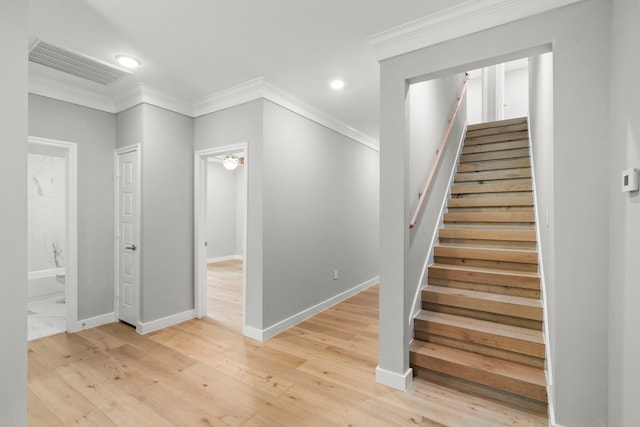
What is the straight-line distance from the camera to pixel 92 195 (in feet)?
11.8

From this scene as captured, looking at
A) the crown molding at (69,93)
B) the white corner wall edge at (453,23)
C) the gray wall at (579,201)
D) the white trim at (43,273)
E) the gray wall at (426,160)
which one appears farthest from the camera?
the white trim at (43,273)

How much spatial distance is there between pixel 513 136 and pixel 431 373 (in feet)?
12.2

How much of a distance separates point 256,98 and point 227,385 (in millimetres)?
2741

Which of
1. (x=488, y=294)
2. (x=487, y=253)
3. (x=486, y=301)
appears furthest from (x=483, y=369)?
(x=487, y=253)

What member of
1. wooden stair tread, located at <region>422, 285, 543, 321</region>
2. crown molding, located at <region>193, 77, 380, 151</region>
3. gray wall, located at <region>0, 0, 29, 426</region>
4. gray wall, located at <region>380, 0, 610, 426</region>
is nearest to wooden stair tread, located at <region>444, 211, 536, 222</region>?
wooden stair tread, located at <region>422, 285, 543, 321</region>

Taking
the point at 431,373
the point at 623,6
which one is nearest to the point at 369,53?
the point at 623,6

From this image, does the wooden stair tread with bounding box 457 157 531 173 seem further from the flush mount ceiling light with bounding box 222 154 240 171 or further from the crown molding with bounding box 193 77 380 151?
the flush mount ceiling light with bounding box 222 154 240 171

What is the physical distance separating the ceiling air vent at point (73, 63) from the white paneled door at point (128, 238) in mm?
821

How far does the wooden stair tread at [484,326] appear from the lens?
2402mm

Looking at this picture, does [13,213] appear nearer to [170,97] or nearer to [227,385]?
[227,385]

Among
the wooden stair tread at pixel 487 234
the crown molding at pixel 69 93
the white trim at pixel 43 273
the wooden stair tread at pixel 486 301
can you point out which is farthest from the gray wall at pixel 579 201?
the white trim at pixel 43 273

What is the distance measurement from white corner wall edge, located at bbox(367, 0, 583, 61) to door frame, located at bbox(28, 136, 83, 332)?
11.3 ft

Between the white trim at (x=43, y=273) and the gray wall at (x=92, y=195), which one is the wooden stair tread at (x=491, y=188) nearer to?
the gray wall at (x=92, y=195)

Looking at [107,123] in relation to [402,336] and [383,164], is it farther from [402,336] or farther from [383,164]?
[402,336]
